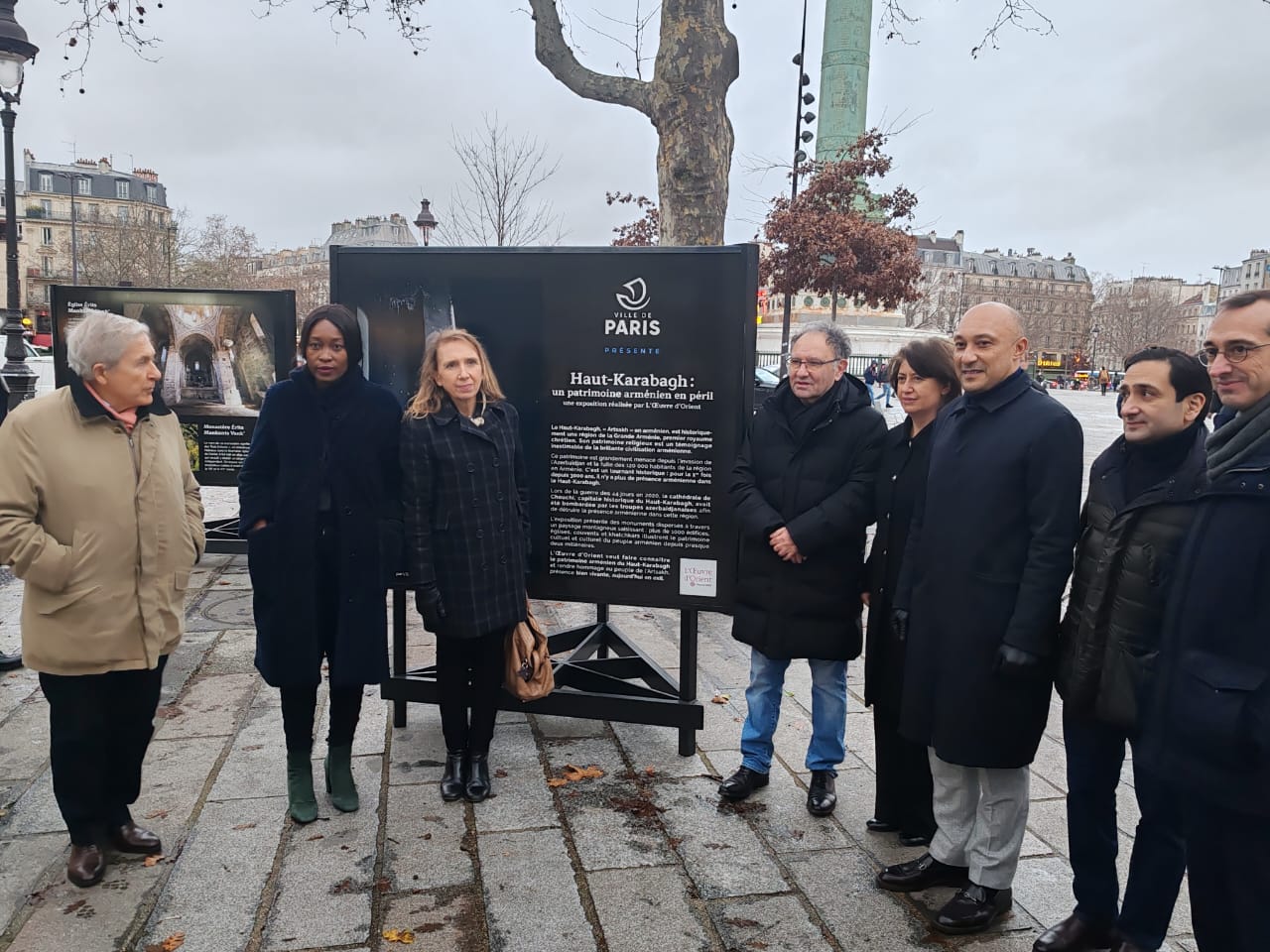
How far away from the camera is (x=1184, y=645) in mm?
2207

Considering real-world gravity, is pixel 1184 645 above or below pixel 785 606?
above

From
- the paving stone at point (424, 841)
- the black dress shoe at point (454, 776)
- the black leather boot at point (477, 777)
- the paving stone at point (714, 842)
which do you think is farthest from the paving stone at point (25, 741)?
the paving stone at point (714, 842)

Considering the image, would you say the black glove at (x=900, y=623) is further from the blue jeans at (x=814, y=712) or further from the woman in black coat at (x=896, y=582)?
the blue jeans at (x=814, y=712)

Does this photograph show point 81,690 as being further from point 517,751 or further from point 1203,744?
point 1203,744

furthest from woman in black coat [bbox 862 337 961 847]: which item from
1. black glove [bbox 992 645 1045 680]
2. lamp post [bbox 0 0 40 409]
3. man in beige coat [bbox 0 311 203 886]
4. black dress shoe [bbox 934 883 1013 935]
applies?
lamp post [bbox 0 0 40 409]

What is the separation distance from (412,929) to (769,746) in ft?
5.71

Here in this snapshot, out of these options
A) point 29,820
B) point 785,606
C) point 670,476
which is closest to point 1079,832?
point 785,606

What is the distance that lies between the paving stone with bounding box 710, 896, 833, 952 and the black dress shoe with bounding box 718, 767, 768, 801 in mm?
768

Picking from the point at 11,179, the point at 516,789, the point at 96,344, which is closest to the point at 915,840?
the point at 516,789

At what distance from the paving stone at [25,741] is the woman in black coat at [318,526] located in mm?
1391

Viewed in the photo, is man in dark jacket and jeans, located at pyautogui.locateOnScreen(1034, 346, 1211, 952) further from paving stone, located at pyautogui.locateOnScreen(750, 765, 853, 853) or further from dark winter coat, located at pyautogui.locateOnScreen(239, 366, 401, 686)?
dark winter coat, located at pyautogui.locateOnScreen(239, 366, 401, 686)

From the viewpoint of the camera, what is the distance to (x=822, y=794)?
3820mm

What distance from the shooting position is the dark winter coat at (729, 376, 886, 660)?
12.2 ft

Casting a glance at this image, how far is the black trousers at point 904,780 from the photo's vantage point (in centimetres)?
357
